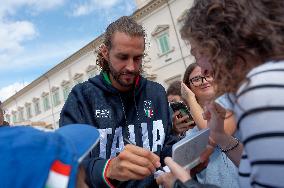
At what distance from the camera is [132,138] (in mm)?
1957

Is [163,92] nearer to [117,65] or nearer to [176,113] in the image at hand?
[117,65]

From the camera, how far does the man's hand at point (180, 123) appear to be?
2.92 metres

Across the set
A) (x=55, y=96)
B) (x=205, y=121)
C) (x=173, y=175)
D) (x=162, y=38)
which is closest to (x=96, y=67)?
(x=162, y=38)

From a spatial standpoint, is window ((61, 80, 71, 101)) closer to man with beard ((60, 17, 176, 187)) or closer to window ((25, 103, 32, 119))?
window ((25, 103, 32, 119))

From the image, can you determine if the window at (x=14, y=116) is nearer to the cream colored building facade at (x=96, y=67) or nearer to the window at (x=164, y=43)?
the cream colored building facade at (x=96, y=67)

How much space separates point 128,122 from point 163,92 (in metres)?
0.34

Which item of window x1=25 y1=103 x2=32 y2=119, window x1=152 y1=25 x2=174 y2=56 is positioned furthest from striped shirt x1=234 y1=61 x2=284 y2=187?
window x1=25 y1=103 x2=32 y2=119

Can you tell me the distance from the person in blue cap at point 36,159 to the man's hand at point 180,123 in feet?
6.75

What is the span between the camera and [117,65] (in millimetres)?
2201

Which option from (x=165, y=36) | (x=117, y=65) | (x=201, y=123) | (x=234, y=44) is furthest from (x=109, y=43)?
(x=165, y=36)

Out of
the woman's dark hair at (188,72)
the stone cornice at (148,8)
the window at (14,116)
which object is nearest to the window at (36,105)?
the window at (14,116)

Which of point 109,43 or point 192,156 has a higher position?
point 109,43

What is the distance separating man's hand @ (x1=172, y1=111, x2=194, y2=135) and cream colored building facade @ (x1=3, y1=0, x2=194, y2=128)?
8676mm

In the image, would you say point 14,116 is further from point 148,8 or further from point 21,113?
point 148,8
